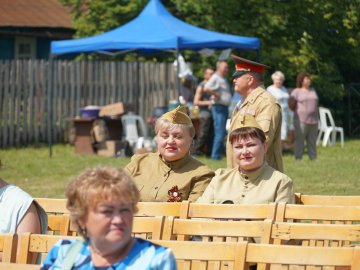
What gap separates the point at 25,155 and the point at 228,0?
8796 millimetres

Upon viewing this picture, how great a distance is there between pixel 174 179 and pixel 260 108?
1.42 meters

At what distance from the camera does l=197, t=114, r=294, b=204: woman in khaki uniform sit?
24.8 feet

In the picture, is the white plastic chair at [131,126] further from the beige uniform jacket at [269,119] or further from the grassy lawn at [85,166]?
the beige uniform jacket at [269,119]

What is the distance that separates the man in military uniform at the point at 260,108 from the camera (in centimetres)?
911

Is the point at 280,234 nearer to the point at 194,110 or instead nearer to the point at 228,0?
the point at 194,110

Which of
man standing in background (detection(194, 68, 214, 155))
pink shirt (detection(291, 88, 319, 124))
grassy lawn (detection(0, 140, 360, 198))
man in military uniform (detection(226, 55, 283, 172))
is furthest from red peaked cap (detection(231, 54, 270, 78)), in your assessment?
man standing in background (detection(194, 68, 214, 155))

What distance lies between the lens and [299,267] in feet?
19.0

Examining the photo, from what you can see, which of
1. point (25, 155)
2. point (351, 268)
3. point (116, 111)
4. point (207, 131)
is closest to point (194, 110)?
point (207, 131)

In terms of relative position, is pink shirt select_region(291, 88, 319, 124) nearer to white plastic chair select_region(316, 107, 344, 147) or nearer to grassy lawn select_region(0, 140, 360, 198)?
grassy lawn select_region(0, 140, 360, 198)

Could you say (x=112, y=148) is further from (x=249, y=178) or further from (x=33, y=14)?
(x=33, y=14)

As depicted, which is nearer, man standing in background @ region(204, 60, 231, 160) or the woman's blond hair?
the woman's blond hair

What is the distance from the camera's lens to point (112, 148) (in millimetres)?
21812

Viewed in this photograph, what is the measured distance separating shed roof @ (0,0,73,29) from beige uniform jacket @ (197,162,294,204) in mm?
26102

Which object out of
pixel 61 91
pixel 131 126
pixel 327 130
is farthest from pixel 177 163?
pixel 327 130
